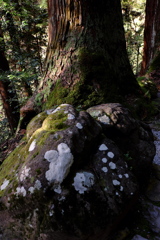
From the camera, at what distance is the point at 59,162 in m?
1.80

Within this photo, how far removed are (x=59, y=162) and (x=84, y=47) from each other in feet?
9.86

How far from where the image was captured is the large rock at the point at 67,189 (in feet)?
5.47

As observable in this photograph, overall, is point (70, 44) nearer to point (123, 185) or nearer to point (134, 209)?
point (123, 185)

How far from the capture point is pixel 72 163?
1860mm

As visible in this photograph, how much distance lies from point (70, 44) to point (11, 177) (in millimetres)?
3188

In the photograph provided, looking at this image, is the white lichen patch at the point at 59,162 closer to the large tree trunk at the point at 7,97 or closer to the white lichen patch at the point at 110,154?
the white lichen patch at the point at 110,154

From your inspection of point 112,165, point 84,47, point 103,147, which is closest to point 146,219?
point 112,165

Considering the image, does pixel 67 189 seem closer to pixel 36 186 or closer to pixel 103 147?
pixel 36 186

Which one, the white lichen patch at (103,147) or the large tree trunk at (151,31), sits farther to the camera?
the large tree trunk at (151,31)

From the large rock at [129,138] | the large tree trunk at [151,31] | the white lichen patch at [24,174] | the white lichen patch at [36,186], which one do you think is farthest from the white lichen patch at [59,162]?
the large tree trunk at [151,31]

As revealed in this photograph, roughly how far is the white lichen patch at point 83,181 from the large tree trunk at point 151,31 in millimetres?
9977

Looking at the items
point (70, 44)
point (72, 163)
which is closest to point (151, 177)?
point (72, 163)

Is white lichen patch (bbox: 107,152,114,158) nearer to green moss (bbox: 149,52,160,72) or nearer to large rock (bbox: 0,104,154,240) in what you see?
large rock (bbox: 0,104,154,240)

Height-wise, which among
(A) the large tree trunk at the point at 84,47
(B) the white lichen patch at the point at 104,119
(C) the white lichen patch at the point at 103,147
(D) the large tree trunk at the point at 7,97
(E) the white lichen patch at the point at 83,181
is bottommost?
(D) the large tree trunk at the point at 7,97
